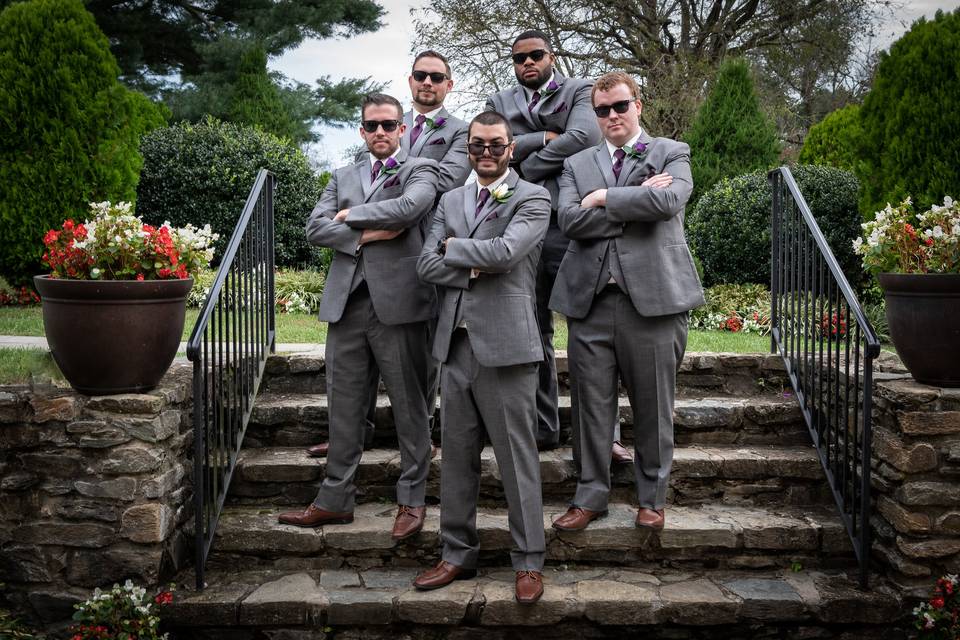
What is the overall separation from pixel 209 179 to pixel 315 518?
623 centimetres

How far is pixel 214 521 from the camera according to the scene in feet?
11.6

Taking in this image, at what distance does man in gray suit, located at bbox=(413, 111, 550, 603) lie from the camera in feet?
10.2

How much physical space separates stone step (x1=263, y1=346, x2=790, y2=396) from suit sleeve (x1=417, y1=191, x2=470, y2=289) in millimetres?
1439

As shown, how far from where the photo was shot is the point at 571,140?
370 cm

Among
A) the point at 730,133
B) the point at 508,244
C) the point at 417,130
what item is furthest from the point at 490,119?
the point at 730,133

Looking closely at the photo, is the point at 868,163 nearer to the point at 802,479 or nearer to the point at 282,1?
the point at 802,479

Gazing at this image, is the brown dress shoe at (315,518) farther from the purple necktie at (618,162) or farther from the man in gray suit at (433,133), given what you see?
the purple necktie at (618,162)

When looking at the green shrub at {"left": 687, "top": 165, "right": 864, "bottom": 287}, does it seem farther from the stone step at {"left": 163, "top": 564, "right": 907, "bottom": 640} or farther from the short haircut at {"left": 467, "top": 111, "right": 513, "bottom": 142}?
the short haircut at {"left": 467, "top": 111, "right": 513, "bottom": 142}

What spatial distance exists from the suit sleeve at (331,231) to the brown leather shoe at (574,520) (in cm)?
143

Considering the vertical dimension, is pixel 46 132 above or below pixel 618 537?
above

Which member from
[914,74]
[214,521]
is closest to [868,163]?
[914,74]

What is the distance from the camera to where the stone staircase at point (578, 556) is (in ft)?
10.7

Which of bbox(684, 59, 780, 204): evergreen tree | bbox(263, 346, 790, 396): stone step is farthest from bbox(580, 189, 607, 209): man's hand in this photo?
bbox(684, 59, 780, 204): evergreen tree

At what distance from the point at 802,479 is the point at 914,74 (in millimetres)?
3357
